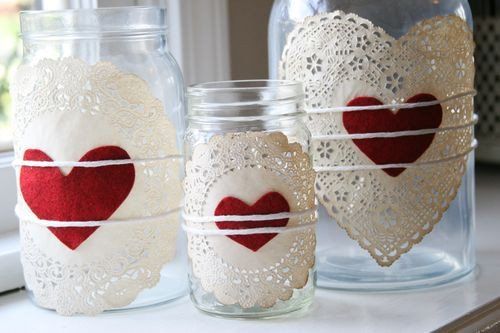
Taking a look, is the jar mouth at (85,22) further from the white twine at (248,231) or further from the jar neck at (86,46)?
the white twine at (248,231)

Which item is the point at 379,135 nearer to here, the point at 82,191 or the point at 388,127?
the point at 388,127

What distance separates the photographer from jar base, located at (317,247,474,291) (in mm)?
724

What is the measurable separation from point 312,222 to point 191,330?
0.11 meters

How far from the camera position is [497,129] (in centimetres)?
120

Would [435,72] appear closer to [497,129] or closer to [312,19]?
[312,19]

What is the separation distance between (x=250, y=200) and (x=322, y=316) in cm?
10

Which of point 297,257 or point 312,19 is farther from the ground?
point 312,19

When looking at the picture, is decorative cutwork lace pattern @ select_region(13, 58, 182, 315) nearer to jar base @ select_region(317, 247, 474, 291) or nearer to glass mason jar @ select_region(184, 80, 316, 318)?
glass mason jar @ select_region(184, 80, 316, 318)

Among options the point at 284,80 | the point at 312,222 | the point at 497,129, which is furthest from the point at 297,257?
the point at 497,129

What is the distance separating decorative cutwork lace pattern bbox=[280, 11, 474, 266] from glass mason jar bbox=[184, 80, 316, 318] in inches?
1.8

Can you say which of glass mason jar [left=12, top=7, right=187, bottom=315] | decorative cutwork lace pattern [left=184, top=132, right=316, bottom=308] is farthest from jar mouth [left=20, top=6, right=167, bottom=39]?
decorative cutwork lace pattern [left=184, top=132, right=316, bottom=308]

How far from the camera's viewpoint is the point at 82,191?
656 mm

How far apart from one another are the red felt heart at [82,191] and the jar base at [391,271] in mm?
181

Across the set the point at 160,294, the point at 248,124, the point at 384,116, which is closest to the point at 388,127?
the point at 384,116
